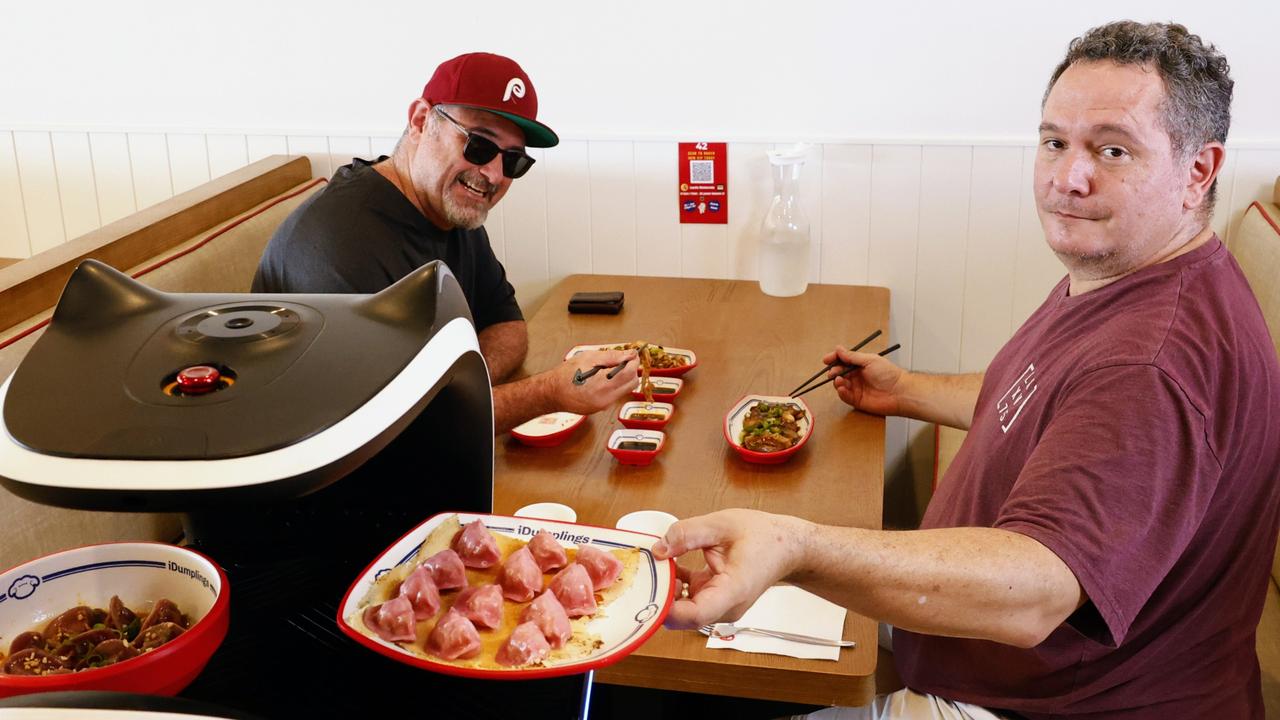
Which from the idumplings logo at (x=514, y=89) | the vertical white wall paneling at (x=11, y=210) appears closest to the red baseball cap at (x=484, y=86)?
the idumplings logo at (x=514, y=89)

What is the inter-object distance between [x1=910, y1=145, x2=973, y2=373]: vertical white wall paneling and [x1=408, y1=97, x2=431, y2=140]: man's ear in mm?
1299

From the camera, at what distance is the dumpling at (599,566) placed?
1.06m

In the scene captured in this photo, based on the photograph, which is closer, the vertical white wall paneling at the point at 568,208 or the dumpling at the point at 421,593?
the dumpling at the point at 421,593

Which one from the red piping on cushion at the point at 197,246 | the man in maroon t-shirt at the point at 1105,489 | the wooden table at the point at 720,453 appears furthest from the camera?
the red piping on cushion at the point at 197,246

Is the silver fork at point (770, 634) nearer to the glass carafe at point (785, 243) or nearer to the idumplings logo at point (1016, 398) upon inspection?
the idumplings logo at point (1016, 398)

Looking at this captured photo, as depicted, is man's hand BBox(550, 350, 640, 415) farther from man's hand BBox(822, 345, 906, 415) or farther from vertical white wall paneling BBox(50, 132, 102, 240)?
vertical white wall paneling BBox(50, 132, 102, 240)

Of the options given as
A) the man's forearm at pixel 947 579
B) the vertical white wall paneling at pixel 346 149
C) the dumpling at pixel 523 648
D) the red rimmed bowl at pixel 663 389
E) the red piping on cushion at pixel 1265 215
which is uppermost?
the vertical white wall paneling at pixel 346 149

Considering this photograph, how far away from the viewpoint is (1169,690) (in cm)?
136

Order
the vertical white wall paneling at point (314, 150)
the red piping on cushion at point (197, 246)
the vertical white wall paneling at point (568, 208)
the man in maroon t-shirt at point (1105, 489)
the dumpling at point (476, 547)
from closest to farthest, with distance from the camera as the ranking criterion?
1. the dumpling at point (476, 547)
2. the man in maroon t-shirt at point (1105, 489)
3. the red piping on cushion at point (197, 246)
4. the vertical white wall paneling at point (568, 208)
5. the vertical white wall paneling at point (314, 150)

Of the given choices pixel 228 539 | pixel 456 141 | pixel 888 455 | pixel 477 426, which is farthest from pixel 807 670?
pixel 888 455

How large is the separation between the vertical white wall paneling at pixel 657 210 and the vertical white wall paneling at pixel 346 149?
78 cm

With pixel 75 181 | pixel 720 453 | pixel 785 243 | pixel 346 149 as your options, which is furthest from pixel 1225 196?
pixel 75 181

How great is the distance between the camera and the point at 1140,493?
3.79 ft

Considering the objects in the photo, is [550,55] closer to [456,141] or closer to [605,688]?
[456,141]
